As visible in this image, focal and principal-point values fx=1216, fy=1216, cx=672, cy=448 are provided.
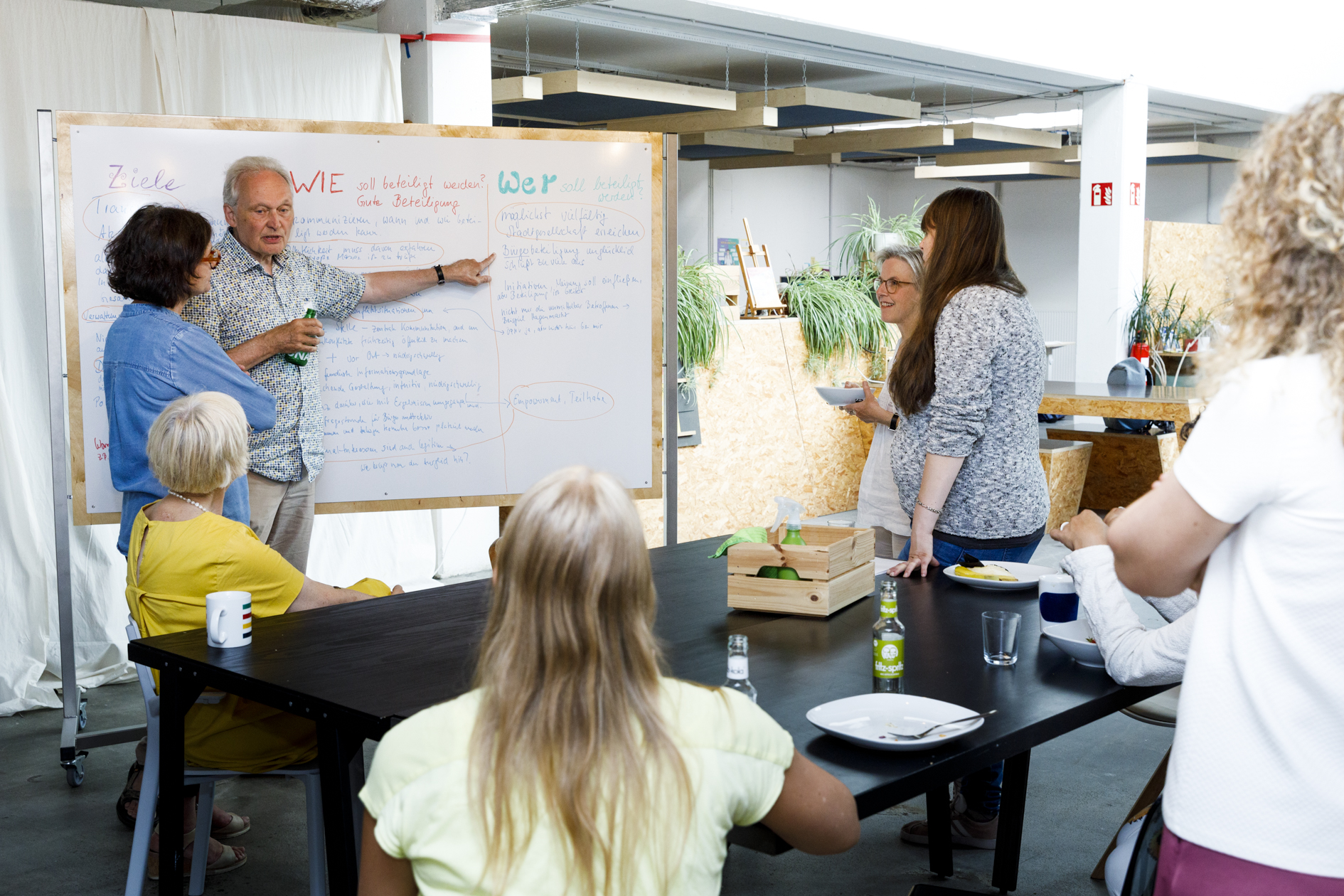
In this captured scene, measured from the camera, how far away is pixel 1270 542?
45.8 inches

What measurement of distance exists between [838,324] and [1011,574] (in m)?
4.48

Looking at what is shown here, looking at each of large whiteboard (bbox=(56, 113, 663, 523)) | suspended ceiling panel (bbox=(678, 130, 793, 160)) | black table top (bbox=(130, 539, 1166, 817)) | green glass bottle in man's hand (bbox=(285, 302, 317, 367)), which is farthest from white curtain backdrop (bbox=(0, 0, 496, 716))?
suspended ceiling panel (bbox=(678, 130, 793, 160))

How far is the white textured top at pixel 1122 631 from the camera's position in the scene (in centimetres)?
182

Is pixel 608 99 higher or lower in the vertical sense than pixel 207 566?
higher

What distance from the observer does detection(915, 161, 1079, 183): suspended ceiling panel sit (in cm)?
1199

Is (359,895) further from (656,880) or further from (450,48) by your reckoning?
(450,48)

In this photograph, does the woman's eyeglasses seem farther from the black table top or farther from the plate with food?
the black table top

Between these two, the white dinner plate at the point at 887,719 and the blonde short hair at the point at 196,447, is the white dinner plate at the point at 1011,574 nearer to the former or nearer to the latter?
the white dinner plate at the point at 887,719

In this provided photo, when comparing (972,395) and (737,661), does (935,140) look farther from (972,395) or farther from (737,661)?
(737,661)

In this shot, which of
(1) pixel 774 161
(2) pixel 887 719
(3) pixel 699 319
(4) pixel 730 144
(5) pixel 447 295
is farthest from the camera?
(1) pixel 774 161

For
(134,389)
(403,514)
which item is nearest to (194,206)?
(134,389)

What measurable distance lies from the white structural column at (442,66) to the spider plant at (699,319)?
147cm

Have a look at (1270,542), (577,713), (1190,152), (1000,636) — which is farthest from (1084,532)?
(1190,152)

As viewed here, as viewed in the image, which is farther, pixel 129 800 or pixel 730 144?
pixel 730 144
